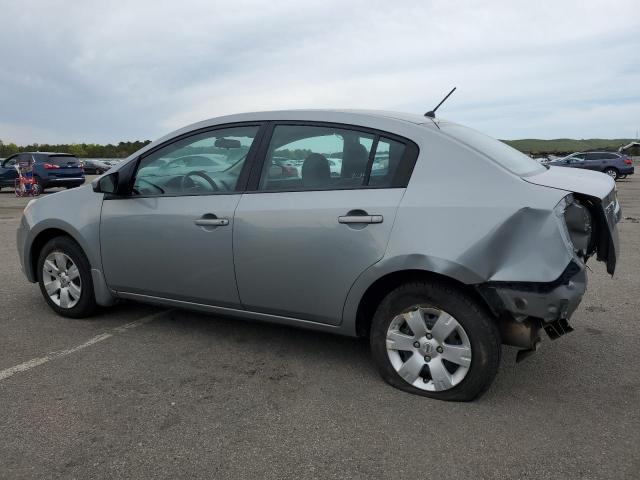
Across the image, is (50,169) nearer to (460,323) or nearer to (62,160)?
(62,160)

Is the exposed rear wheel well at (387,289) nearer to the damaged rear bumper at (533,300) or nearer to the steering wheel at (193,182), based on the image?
the damaged rear bumper at (533,300)

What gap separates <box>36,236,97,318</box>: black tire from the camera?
428cm

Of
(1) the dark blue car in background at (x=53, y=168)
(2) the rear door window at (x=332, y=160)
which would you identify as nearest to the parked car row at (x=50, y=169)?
(1) the dark blue car in background at (x=53, y=168)

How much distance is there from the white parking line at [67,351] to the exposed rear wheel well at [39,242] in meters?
0.90

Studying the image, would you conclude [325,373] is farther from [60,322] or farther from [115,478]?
[60,322]

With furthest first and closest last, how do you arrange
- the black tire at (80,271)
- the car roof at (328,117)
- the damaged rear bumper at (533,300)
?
the black tire at (80,271), the car roof at (328,117), the damaged rear bumper at (533,300)

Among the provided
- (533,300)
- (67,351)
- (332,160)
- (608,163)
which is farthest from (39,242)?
(608,163)

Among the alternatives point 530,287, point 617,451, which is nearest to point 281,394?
point 530,287

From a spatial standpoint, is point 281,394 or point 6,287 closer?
point 281,394

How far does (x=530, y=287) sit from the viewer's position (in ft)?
8.99

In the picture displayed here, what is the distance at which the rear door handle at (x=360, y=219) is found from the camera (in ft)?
9.99

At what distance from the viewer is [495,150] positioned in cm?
335

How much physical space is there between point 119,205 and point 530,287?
291 centimetres

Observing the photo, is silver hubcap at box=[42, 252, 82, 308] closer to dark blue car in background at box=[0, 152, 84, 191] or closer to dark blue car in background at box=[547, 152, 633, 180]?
dark blue car in background at box=[0, 152, 84, 191]
